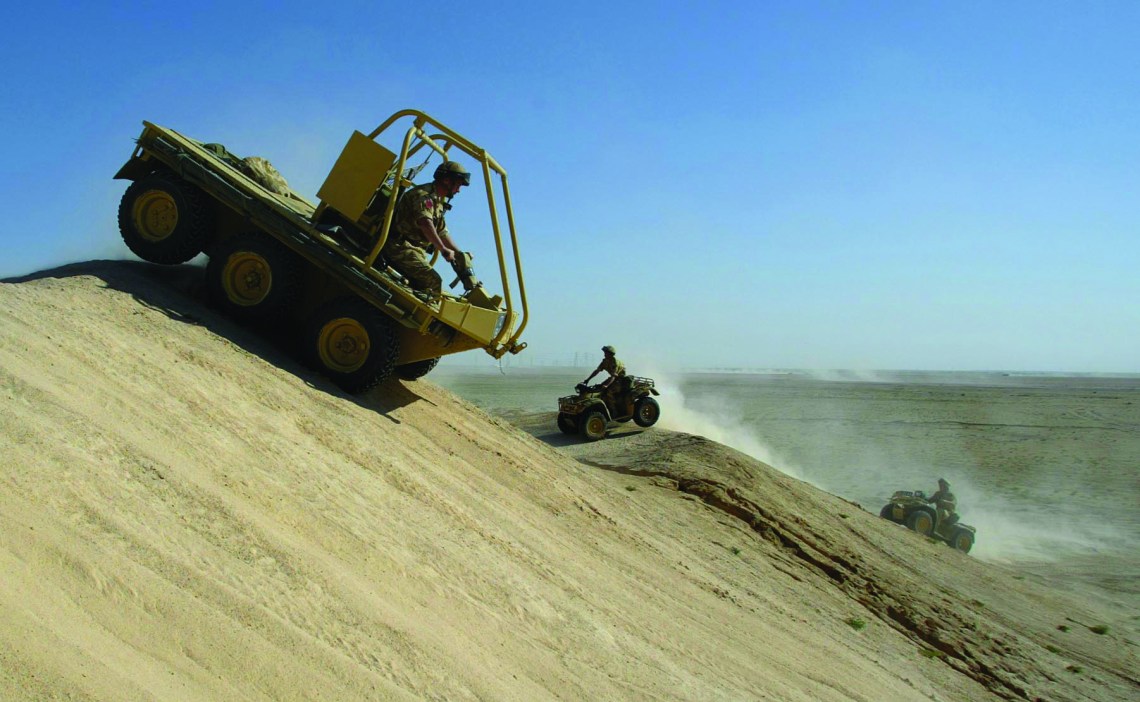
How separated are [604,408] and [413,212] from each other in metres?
13.7

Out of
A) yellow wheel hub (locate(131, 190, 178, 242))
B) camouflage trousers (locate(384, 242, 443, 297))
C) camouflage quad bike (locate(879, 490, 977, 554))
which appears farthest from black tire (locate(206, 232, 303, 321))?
camouflage quad bike (locate(879, 490, 977, 554))

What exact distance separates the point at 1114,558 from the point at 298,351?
21395 millimetres

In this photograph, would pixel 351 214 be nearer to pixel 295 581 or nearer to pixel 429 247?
pixel 429 247

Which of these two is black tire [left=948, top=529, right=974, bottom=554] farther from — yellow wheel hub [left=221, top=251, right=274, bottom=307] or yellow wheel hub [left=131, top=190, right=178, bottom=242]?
yellow wheel hub [left=131, top=190, right=178, bottom=242]

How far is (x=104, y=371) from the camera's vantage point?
6.60m

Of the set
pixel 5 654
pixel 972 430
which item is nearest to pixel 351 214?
pixel 5 654

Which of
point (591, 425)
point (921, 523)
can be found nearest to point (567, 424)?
point (591, 425)

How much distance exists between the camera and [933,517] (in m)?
20.6

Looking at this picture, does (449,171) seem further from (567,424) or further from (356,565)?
(567,424)

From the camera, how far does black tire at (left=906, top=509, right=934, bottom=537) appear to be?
66.7ft

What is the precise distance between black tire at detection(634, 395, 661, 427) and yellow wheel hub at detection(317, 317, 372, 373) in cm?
1520

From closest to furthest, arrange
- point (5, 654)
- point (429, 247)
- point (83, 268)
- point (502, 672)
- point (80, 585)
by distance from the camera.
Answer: point (5, 654)
point (80, 585)
point (502, 672)
point (83, 268)
point (429, 247)

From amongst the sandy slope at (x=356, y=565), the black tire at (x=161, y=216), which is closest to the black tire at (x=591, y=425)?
the sandy slope at (x=356, y=565)

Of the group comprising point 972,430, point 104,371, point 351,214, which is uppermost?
point 972,430
